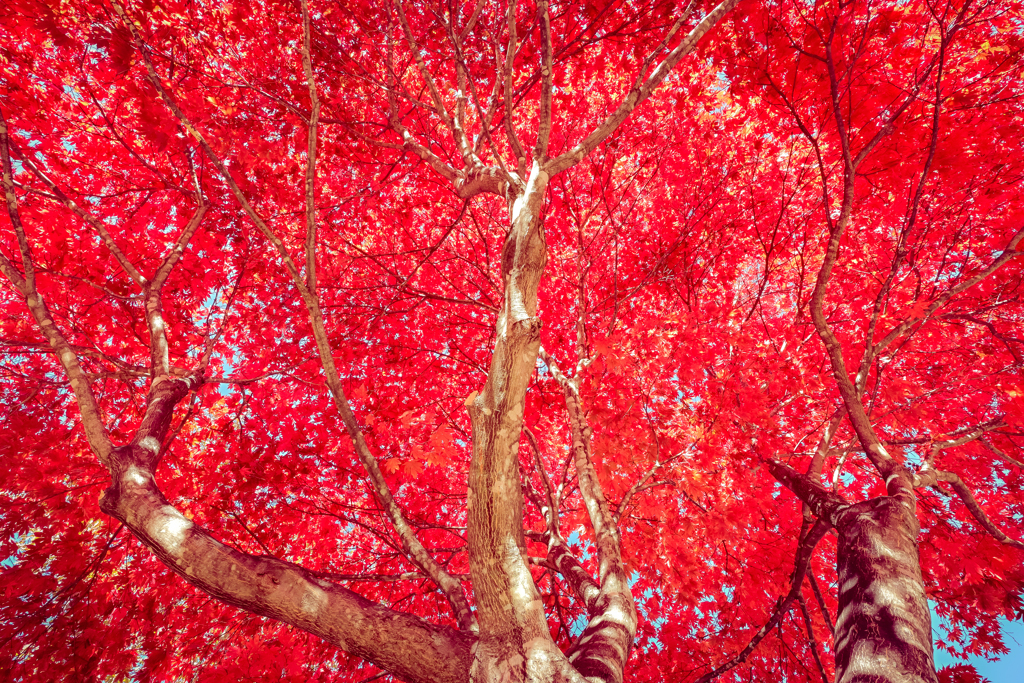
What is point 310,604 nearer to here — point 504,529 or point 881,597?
point 504,529

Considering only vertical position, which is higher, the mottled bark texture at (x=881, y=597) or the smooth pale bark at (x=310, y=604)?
the mottled bark texture at (x=881, y=597)

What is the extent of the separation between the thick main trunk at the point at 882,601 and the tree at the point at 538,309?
2.02 ft

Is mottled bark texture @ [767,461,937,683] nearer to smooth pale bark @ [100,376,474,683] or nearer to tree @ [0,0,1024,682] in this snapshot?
tree @ [0,0,1024,682]

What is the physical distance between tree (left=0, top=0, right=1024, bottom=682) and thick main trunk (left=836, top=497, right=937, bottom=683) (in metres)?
0.62

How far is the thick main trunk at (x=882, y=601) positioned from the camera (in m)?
2.17

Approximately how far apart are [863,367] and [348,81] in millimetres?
7851

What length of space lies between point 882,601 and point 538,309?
526 cm

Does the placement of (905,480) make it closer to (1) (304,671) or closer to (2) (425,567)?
(2) (425,567)

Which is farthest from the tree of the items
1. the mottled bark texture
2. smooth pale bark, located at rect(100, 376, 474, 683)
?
smooth pale bark, located at rect(100, 376, 474, 683)

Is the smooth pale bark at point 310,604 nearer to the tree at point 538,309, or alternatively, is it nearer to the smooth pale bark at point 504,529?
the smooth pale bark at point 504,529

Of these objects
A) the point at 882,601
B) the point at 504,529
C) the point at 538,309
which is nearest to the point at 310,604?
the point at 504,529

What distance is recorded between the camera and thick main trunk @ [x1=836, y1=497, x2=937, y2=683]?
217 centimetres

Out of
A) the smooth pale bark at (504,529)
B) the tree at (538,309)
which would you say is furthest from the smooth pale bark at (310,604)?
the tree at (538,309)

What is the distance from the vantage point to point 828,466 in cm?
940
